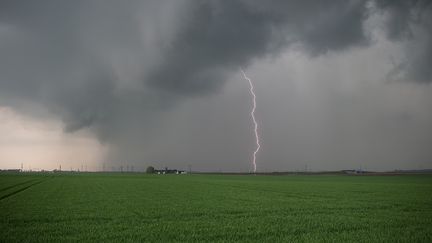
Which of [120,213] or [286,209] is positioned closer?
[120,213]

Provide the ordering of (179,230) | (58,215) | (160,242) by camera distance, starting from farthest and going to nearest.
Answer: (58,215)
(179,230)
(160,242)

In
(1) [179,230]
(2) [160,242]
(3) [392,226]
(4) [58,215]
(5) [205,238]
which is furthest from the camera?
(4) [58,215]

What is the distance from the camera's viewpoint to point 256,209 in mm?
25656

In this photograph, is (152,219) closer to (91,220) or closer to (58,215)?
(91,220)

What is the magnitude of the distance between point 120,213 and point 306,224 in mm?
11319

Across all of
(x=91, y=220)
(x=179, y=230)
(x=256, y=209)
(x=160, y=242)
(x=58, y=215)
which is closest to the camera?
(x=160, y=242)

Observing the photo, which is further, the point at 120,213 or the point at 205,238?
the point at 120,213

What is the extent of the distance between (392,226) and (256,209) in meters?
9.25

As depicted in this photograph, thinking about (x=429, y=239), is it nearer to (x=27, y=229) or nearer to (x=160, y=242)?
(x=160, y=242)

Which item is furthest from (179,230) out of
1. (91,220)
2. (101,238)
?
(91,220)

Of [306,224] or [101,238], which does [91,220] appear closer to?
[101,238]

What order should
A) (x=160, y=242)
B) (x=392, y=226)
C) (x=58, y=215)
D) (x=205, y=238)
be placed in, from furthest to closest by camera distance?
(x=58, y=215) → (x=392, y=226) → (x=205, y=238) → (x=160, y=242)

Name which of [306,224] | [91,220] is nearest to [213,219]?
[306,224]

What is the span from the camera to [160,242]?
46.2 feet
